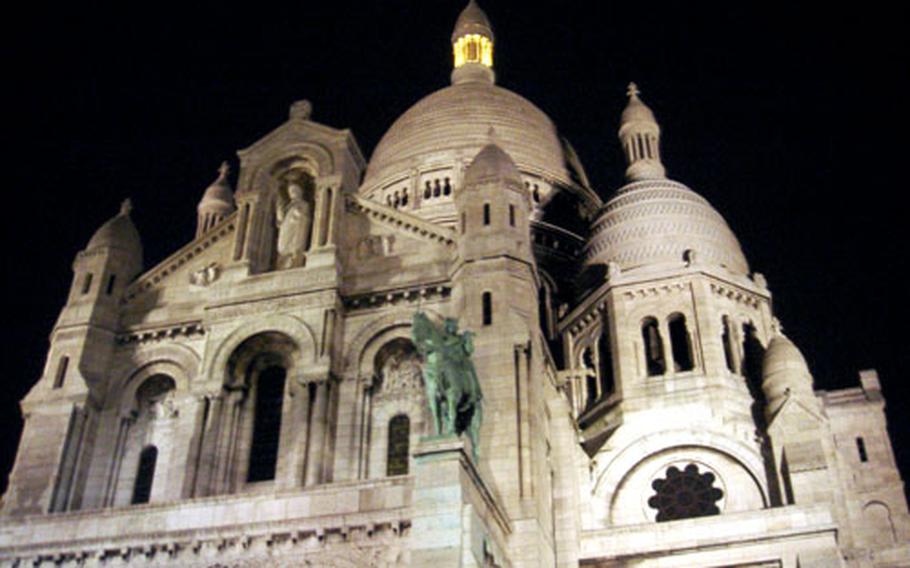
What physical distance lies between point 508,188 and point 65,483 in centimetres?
1409

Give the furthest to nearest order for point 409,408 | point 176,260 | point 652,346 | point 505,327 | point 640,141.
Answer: point 640,141 < point 652,346 < point 176,260 < point 409,408 < point 505,327

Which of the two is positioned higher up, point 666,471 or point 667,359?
point 667,359

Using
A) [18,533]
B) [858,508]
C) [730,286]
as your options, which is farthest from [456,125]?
[18,533]

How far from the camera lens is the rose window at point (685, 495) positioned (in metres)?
35.6

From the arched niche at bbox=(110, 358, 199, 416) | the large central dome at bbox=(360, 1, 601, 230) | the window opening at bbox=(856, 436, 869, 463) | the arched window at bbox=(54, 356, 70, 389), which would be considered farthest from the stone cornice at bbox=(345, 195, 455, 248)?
the window opening at bbox=(856, 436, 869, 463)

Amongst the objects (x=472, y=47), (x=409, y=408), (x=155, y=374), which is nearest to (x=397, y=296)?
(x=409, y=408)

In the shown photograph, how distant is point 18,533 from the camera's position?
25156 mm

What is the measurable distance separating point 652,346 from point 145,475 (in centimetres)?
1730

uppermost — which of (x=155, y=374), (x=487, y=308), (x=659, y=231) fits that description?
(x=659, y=231)

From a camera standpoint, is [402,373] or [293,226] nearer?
[402,373]

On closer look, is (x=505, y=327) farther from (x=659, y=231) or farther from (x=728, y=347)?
(x=659, y=231)

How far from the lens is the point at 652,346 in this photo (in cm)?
3950

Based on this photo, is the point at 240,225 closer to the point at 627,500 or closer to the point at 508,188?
the point at 508,188

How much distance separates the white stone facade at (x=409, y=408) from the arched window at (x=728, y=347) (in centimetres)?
18
